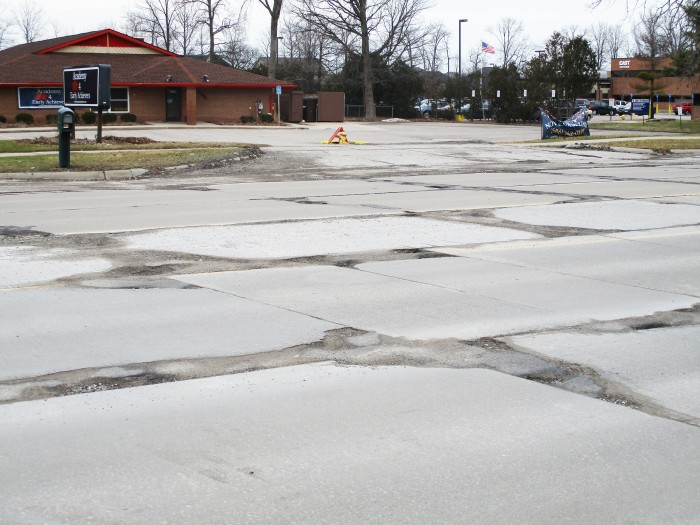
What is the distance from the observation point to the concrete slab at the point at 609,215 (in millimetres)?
13602

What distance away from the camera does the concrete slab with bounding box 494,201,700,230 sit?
1360cm

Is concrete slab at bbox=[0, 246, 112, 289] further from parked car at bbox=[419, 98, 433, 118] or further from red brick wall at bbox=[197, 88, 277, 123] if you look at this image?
parked car at bbox=[419, 98, 433, 118]

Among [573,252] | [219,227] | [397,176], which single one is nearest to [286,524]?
[573,252]

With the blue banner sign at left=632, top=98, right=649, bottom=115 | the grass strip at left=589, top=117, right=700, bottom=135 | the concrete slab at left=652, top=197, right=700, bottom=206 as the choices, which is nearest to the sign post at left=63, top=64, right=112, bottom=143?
the concrete slab at left=652, top=197, right=700, bottom=206

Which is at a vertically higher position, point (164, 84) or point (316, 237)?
point (164, 84)

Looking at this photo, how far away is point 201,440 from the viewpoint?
503 centimetres

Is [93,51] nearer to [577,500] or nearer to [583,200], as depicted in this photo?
[583,200]

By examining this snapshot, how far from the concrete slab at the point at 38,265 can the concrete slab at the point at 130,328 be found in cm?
64

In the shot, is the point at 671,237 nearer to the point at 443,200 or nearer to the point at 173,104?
the point at 443,200

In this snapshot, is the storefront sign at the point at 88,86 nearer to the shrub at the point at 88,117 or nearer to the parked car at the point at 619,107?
the shrub at the point at 88,117

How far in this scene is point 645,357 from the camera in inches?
269

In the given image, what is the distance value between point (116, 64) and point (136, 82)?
3095mm

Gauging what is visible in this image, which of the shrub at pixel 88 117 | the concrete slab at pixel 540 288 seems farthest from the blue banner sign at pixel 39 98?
the concrete slab at pixel 540 288

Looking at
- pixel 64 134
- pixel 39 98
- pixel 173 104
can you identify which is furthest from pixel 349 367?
pixel 173 104
